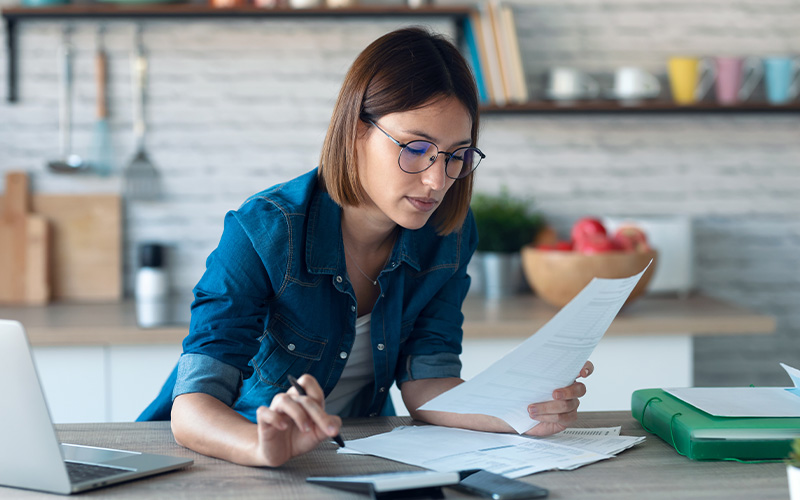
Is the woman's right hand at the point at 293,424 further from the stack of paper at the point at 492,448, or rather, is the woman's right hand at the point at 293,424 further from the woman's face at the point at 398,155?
the woman's face at the point at 398,155

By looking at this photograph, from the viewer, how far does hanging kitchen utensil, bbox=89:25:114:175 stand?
2969 mm

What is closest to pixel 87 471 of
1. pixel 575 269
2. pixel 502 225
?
pixel 575 269

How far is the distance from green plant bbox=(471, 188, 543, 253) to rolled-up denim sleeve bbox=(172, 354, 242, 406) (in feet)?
5.67

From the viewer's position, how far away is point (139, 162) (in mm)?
3010

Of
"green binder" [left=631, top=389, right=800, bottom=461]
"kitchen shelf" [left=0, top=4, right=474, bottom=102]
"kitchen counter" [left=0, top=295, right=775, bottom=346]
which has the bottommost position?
"kitchen counter" [left=0, top=295, right=775, bottom=346]

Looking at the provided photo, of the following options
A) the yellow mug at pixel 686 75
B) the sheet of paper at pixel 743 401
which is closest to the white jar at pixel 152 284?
the sheet of paper at pixel 743 401

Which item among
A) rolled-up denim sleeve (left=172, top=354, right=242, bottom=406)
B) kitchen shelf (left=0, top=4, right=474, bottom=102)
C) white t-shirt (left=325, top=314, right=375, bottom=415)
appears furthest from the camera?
kitchen shelf (left=0, top=4, right=474, bottom=102)

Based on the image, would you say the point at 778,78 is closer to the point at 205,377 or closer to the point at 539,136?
the point at 539,136

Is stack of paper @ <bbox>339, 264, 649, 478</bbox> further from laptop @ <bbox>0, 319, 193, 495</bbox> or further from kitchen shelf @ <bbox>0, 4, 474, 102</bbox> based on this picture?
kitchen shelf @ <bbox>0, 4, 474, 102</bbox>

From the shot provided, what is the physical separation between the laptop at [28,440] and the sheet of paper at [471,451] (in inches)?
13.1

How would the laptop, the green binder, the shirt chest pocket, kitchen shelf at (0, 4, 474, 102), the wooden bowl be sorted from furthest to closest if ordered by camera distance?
1. kitchen shelf at (0, 4, 474, 102)
2. the wooden bowl
3. the shirt chest pocket
4. the green binder
5. the laptop

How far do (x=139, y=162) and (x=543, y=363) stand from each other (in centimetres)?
220

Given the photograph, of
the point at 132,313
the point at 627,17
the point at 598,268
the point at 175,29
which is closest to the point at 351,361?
the point at 598,268

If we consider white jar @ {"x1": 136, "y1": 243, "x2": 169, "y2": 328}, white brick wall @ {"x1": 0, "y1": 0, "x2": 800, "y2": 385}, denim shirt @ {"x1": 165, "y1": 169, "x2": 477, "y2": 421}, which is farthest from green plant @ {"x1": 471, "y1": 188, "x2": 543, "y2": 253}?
denim shirt @ {"x1": 165, "y1": 169, "x2": 477, "y2": 421}
